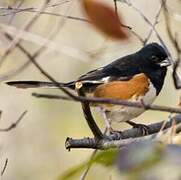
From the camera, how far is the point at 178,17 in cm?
237

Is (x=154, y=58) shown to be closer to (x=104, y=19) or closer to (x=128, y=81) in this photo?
(x=128, y=81)

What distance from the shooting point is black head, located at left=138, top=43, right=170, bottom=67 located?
127 inches

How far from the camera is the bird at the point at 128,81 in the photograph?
3.10 meters

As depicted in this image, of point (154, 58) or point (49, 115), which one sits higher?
point (154, 58)

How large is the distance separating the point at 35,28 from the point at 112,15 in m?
4.24

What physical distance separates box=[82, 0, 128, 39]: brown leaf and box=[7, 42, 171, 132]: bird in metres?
1.87

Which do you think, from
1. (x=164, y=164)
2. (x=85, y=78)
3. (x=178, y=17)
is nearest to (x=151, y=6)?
(x=85, y=78)

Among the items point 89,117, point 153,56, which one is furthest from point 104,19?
point 153,56

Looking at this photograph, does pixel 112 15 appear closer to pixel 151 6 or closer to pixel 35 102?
pixel 151 6

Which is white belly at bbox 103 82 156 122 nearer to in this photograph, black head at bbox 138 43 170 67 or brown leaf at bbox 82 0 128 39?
black head at bbox 138 43 170 67

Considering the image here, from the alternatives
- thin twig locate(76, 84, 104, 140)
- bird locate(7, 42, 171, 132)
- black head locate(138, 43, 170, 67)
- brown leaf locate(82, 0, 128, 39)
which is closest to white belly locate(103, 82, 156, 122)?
bird locate(7, 42, 171, 132)

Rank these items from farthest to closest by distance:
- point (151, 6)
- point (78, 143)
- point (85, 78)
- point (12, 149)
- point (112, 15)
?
point (12, 149)
point (151, 6)
point (85, 78)
point (78, 143)
point (112, 15)

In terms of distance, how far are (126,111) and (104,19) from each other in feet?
6.90

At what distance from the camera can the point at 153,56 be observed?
10.8 feet
